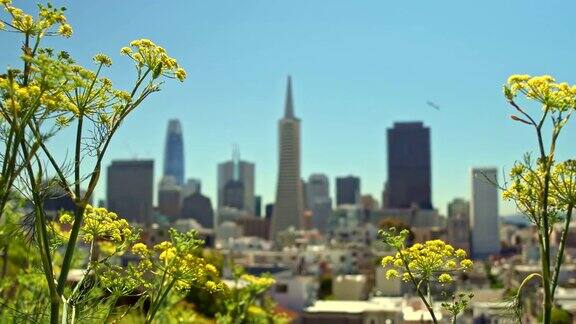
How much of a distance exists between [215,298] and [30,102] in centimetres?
3365

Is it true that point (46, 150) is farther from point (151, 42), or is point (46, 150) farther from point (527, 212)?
point (527, 212)

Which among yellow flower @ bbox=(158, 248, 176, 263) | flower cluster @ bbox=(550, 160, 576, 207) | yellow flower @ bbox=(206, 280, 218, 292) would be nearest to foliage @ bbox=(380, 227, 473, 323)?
flower cluster @ bbox=(550, 160, 576, 207)

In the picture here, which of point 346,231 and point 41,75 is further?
point 346,231

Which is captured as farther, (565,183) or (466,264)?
(466,264)

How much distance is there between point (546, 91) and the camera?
16.5ft

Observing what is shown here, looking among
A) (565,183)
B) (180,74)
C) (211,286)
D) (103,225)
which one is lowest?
(211,286)

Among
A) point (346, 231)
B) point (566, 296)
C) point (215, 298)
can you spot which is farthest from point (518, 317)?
point (346, 231)

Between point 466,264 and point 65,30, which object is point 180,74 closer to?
point 65,30

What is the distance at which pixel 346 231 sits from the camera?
456ft

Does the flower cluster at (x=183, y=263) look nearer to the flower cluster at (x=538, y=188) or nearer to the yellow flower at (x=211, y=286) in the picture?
the yellow flower at (x=211, y=286)

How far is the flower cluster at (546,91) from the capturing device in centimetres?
498

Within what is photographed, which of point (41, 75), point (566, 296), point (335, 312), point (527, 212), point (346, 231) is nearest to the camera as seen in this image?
point (41, 75)

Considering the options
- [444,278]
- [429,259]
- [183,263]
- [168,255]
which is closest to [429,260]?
[429,259]

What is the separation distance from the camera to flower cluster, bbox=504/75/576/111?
16.3 ft
